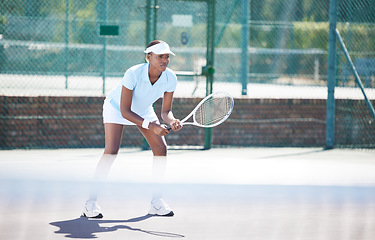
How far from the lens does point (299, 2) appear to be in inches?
1156

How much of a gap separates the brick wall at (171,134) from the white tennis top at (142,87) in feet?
14.0

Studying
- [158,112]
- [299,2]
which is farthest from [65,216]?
[299,2]

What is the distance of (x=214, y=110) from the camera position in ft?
27.1

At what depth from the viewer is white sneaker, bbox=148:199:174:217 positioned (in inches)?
299

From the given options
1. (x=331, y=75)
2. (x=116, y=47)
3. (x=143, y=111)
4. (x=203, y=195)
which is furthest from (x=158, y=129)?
(x=116, y=47)

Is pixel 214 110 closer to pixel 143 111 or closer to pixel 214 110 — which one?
pixel 214 110

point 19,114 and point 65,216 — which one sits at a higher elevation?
point 19,114

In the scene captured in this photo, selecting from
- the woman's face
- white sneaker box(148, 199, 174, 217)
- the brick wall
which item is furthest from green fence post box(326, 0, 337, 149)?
the woman's face

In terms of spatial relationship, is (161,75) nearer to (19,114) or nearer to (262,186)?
(262,186)

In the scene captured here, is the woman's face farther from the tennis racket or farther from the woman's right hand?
the tennis racket

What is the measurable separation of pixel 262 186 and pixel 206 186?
1.95 feet

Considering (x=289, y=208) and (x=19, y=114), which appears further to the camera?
(x=19, y=114)

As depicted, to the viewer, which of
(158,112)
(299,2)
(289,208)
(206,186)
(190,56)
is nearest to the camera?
(289,208)

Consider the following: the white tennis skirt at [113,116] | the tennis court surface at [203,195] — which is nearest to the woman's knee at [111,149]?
the white tennis skirt at [113,116]
